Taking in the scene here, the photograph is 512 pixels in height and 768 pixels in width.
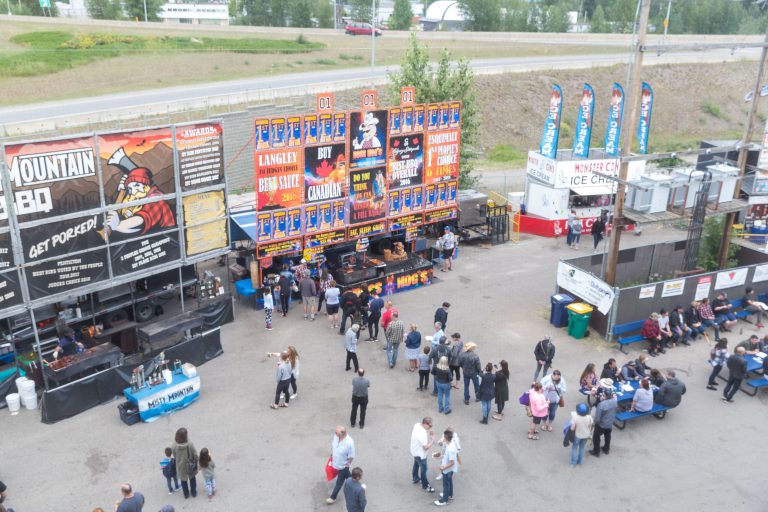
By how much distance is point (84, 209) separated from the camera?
1681 centimetres

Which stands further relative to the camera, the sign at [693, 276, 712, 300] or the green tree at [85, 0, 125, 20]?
the green tree at [85, 0, 125, 20]

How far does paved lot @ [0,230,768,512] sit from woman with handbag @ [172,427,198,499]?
57cm

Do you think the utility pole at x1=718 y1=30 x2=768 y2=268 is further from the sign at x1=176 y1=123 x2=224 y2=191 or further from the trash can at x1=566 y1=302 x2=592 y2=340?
the sign at x1=176 y1=123 x2=224 y2=191

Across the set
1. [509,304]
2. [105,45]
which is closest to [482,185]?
[509,304]

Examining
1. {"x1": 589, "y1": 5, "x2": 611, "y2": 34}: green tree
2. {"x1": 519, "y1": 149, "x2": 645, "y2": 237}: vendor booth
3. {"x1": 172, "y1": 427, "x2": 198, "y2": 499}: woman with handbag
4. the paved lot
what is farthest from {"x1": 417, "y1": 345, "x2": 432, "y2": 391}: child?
{"x1": 589, "y1": 5, "x2": 611, "y2": 34}: green tree

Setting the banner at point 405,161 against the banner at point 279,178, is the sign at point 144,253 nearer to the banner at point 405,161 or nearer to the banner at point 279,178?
the banner at point 279,178

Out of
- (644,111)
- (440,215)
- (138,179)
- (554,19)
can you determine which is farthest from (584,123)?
(554,19)

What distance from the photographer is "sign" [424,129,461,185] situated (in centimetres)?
2422

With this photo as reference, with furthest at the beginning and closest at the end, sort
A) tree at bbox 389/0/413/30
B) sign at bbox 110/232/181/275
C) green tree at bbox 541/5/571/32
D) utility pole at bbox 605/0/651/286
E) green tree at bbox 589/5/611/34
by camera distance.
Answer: green tree at bbox 541/5/571/32 → tree at bbox 389/0/413/30 → green tree at bbox 589/5/611/34 → utility pole at bbox 605/0/651/286 → sign at bbox 110/232/181/275

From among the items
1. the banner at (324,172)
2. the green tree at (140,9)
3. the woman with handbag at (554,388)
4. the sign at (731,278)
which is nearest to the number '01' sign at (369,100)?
the banner at (324,172)

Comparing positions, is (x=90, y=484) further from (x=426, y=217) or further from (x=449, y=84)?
(x=449, y=84)

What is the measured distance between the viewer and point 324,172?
2164 centimetres

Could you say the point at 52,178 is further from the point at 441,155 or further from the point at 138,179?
the point at 441,155

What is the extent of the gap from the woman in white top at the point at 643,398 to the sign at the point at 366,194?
1100cm
